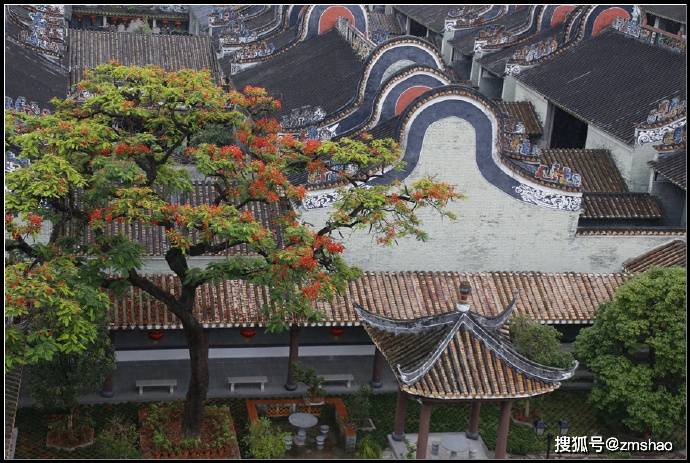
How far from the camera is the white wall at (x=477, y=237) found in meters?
27.4

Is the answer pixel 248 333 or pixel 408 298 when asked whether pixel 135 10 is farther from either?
pixel 408 298

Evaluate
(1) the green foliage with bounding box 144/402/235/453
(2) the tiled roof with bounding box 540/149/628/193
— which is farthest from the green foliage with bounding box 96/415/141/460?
(2) the tiled roof with bounding box 540/149/628/193

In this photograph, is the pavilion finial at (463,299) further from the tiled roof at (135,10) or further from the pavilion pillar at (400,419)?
the tiled roof at (135,10)

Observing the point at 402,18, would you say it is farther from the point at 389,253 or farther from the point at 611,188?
the point at 389,253

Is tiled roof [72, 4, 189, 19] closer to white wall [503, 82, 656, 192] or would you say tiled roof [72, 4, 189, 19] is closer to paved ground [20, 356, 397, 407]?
white wall [503, 82, 656, 192]

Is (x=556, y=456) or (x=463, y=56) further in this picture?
(x=463, y=56)

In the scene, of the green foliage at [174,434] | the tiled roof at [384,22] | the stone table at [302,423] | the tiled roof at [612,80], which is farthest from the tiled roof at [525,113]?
the tiled roof at [384,22]

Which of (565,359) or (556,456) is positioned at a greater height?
(565,359)

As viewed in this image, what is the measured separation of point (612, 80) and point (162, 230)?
775 inches

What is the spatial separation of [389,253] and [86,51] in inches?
1069

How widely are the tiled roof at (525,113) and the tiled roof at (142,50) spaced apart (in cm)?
1408

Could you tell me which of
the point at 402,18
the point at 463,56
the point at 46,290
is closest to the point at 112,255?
the point at 46,290

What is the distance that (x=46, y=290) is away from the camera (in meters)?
18.7

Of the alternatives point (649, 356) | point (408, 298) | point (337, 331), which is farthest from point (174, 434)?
point (649, 356)
